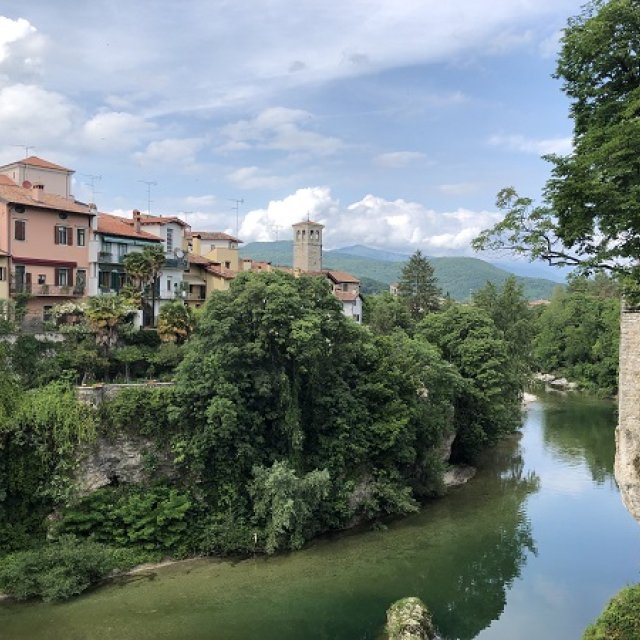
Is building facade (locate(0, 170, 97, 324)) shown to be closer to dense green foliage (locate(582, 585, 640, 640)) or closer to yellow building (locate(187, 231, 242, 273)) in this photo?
yellow building (locate(187, 231, 242, 273))

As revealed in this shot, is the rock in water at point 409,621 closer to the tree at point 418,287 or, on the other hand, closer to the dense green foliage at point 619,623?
the dense green foliage at point 619,623

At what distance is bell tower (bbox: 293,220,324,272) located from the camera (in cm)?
7262

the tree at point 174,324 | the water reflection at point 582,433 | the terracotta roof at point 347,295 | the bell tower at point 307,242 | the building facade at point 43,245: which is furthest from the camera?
the bell tower at point 307,242

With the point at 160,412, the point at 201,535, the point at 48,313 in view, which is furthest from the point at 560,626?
the point at 48,313

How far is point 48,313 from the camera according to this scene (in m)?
33.5

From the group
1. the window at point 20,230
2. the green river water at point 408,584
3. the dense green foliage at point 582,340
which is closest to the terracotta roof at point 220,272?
the window at point 20,230

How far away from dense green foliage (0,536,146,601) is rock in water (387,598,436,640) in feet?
35.8

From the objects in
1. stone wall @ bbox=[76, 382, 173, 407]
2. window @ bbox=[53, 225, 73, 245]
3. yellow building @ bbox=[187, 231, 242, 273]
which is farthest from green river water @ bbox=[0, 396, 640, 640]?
yellow building @ bbox=[187, 231, 242, 273]

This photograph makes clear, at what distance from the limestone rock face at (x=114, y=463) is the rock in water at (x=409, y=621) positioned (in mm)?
12088

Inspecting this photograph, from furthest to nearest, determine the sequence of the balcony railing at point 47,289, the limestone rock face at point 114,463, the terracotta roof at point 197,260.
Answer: the terracotta roof at point 197,260 → the balcony railing at point 47,289 → the limestone rock face at point 114,463

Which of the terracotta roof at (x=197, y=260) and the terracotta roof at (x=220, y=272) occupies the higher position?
the terracotta roof at (x=197, y=260)

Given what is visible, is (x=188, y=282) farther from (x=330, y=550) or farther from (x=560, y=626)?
(x=560, y=626)

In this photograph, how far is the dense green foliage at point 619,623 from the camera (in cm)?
1429

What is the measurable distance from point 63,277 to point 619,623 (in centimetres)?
Answer: 3422
